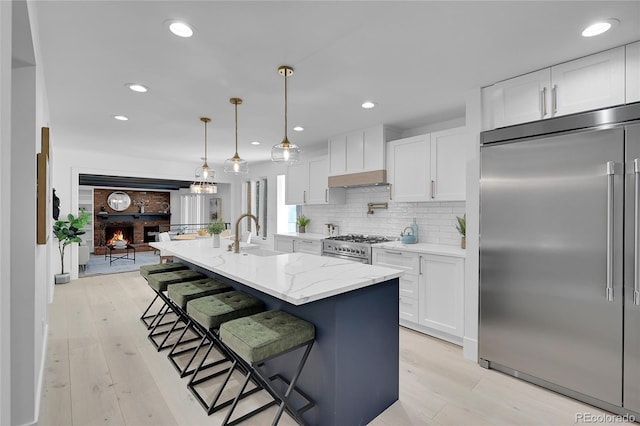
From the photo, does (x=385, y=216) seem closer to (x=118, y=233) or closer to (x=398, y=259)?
(x=398, y=259)

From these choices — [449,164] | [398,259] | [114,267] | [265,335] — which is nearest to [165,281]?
[265,335]

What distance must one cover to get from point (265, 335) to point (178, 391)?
1.16 metres

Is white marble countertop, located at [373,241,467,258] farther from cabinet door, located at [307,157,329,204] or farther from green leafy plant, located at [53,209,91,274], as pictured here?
green leafy plant, located at [53,209,91,274]

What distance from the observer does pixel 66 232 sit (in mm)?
5293

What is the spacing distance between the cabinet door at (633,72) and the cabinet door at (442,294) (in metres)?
1.71

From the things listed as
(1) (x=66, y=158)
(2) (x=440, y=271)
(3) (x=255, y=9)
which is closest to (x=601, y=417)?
(2) (x=440, y=271)

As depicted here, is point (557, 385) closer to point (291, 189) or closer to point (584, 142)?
point (584, 142)

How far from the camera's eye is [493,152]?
2666 mm

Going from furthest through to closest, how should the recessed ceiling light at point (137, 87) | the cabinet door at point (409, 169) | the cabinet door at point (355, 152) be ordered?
the cabinet door at point (355, 152), the cabinet door at point (409, 169), the recessed ceiling light at point (137, 87)

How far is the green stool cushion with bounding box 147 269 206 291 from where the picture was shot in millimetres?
2971

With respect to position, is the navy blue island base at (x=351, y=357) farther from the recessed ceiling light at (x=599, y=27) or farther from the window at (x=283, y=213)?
the window at (x=283, y=213)

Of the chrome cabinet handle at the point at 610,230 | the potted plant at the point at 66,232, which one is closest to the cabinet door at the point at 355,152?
the chrome cabinet handle at the point at 610,230

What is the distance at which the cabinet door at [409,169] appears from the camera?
12.0 feet

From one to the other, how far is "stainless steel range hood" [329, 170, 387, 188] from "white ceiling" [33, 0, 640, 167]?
0.81 metres
